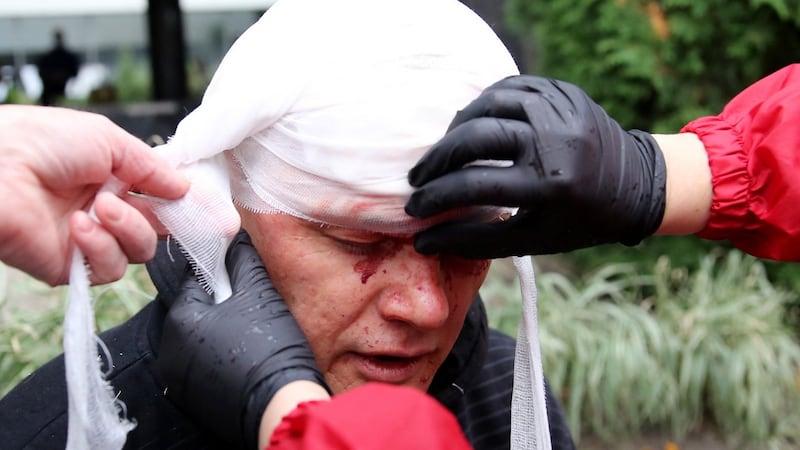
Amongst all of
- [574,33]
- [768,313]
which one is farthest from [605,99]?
[768,313]

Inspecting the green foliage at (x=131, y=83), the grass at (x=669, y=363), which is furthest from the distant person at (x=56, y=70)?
the grass at (x=669, y=363)

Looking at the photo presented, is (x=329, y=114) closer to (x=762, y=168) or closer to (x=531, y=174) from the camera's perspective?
(x=531, y=174)

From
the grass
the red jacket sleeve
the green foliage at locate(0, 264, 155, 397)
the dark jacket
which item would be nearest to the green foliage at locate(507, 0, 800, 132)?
the grass

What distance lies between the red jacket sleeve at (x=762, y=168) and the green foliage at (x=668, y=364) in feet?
7.60

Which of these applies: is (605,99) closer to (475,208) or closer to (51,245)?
(475,208)

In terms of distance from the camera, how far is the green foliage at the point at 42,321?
125 inches

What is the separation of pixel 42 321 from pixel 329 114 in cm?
206

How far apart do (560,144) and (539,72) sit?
4.86 m

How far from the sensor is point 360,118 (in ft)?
5.66

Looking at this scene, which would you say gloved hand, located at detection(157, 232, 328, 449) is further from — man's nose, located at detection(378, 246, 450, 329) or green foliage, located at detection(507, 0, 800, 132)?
green foliage, located at detection(507, 0, 800, 132)

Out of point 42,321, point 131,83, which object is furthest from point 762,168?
point 131,83

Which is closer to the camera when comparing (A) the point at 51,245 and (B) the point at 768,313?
(A) the point at 51,245

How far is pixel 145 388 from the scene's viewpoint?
1994 mm

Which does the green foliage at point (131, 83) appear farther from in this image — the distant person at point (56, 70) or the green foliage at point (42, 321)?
the green foliage at point (42, 321)
